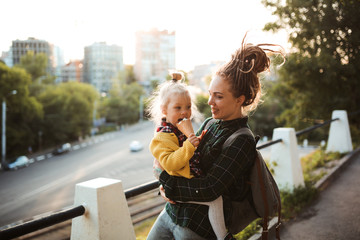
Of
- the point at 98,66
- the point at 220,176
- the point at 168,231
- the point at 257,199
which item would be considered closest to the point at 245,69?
the point at 220,176

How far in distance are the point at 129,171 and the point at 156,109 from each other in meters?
33.8

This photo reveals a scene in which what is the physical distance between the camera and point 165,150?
151 centimetres

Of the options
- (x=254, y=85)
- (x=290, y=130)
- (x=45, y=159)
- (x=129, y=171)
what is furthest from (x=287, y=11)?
(x=45, y=159)

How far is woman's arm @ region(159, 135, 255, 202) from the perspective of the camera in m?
1.49

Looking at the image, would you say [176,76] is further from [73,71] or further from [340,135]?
[73,71]

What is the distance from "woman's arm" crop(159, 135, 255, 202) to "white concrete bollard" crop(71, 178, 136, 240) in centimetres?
57

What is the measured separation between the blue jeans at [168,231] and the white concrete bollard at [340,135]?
625 cm

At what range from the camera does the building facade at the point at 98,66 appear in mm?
94188

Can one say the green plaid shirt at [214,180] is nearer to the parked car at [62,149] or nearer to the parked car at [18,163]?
the parked car at [18,163]

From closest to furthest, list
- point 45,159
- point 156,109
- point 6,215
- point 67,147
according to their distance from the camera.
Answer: point 156,109, point 6,215, point 45,159, point 67,147

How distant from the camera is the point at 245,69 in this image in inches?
62.0

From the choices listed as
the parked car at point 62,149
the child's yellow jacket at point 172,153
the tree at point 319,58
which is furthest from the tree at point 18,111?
the child's yellow jacket at point 172,153

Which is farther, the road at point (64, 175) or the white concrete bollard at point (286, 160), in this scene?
the road at point (64, 175)

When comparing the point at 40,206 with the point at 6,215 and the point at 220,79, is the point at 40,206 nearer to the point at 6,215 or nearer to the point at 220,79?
→ the point at 6,215
